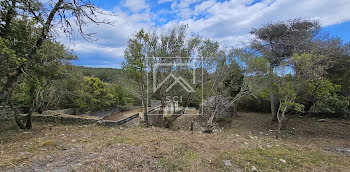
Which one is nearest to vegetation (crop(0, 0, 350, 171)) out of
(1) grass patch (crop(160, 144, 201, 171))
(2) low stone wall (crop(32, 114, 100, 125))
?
(1) grass patch (crop(160, 144, 201, 171))

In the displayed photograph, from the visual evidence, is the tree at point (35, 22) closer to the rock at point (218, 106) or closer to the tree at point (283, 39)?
the rock at point (218, 106)

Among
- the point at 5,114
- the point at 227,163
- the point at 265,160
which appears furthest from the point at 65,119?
the point at 265,160

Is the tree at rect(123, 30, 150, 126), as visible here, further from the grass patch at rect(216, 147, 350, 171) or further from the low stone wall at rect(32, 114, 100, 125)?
the grass patch at rect(216, 147, 350, 171)

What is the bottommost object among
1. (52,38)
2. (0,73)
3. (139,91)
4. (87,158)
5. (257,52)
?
(87,158)

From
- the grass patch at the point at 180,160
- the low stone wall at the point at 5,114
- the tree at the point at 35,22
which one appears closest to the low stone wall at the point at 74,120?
the low stone wall at the point at 5,114

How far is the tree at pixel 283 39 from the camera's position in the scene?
7.42 m

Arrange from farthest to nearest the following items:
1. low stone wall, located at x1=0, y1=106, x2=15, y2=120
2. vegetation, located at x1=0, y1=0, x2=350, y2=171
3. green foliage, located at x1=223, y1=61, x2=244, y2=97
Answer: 1. green foliage, located at x1=223, y1=61, x2=244, y2=97
2. low stone wall, located at x1=0, y1=106, x2=15, y2=120
3. vegetation, located at x1=0, y1=0, x2=350, y2=171

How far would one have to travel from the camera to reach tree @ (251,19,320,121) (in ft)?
24.3

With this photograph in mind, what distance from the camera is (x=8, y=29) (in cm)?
360

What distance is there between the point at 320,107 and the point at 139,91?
656cm

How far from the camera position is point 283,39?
7879 millimetres

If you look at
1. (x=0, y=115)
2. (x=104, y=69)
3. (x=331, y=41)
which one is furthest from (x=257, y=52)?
(x=104, y=69)


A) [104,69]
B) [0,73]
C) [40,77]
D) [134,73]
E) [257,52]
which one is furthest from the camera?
[104,69]

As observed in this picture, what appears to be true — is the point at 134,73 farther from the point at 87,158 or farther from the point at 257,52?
the point at 257,52
